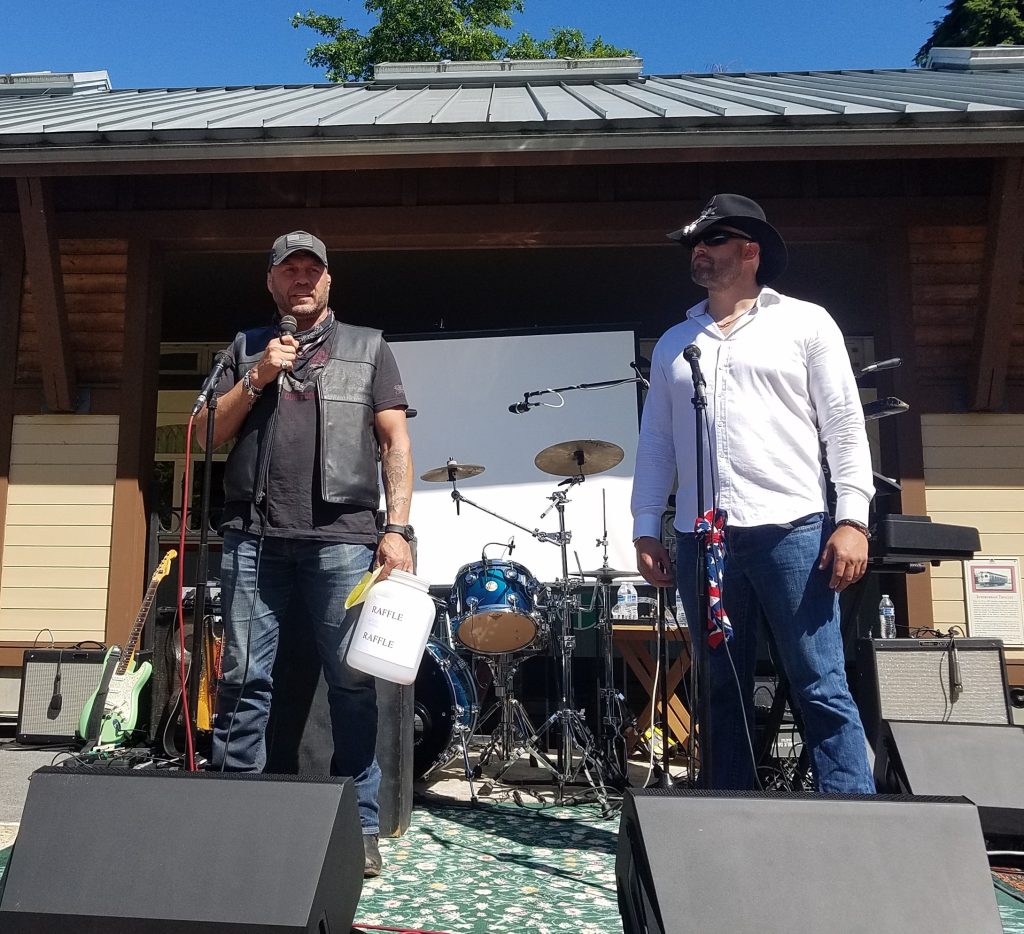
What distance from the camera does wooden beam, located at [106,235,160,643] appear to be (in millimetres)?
5305

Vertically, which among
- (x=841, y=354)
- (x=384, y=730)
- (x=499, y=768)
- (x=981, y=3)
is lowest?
(x=499, y=768)

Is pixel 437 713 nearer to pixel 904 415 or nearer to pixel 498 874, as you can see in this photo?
pixel 498 874

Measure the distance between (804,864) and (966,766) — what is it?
146 cm

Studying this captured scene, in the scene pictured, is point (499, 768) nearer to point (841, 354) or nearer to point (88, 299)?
point (841, 354)

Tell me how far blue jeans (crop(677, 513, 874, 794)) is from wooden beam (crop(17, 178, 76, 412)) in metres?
4.33

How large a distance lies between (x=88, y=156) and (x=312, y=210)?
4.26ft

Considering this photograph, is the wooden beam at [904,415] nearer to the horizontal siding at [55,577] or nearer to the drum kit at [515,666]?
the drum kit at [515,666]

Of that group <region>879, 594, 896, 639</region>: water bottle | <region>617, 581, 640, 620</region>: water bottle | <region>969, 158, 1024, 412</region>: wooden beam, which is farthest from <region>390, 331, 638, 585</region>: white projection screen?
<region>969, 158, 1024, 412</region>: wooden beam

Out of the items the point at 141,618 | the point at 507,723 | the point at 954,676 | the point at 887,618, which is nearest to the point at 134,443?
the point at 141,618

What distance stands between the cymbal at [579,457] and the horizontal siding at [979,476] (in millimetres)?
1856

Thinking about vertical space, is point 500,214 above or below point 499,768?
above

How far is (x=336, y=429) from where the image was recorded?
109 inches

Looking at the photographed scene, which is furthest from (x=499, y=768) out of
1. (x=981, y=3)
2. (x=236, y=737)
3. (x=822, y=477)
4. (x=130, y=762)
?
(x=981, y=3)

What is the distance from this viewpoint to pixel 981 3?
21.2m
